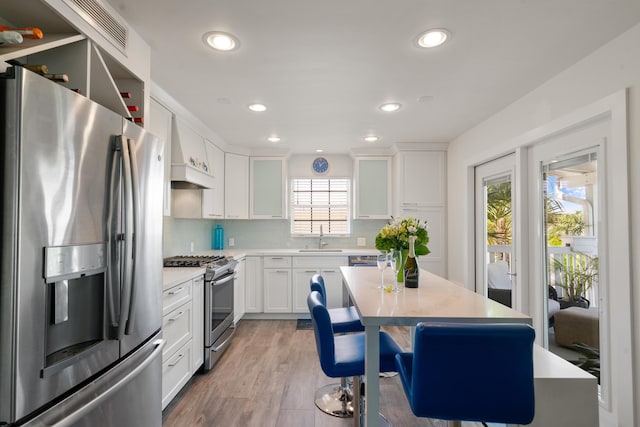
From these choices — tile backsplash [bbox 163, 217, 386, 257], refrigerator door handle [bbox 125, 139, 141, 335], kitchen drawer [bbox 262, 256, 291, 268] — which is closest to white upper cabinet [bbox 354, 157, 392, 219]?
tile backsplash [bbox 163, 217, 386, 257]

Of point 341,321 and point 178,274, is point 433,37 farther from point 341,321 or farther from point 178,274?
point 178,274

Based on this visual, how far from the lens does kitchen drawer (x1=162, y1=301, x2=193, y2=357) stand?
85.7 inches

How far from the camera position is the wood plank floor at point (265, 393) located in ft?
7.20

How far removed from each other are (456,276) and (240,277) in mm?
2778

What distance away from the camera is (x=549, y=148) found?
2594mm

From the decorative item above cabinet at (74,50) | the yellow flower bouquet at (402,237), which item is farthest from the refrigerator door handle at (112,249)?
the yellow flower bouquet at (402,237)

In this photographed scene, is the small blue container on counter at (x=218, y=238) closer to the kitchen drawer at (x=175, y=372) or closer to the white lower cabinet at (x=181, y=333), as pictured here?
the white lower cabinet at (x=181, y=333)

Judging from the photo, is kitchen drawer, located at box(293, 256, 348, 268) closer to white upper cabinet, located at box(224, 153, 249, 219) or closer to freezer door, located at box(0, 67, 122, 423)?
white upper cabinet, located at box(224, 153, 249, 219)

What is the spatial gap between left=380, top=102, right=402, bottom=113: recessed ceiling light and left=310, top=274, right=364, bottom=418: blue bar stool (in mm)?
1728

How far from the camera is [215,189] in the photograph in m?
4.20

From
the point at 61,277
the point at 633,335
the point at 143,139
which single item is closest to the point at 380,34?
the point at 143,139

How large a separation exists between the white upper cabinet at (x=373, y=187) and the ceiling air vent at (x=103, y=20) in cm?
351

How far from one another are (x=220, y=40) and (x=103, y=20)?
589 millimetres

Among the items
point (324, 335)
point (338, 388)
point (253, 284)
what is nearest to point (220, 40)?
point (324, 335)
